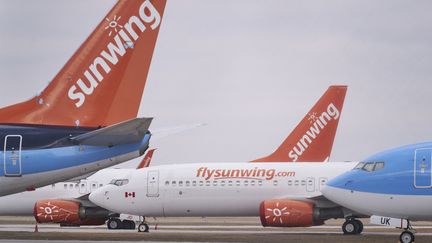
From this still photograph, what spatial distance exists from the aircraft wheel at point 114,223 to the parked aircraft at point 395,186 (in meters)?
18.1

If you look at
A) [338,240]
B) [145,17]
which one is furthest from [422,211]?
[145,17]

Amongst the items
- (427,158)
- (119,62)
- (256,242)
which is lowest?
(256,242)

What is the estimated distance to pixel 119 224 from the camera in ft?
162

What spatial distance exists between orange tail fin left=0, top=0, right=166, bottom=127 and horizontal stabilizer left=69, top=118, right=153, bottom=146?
76 centimetres

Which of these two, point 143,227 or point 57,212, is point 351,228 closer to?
point 143,227

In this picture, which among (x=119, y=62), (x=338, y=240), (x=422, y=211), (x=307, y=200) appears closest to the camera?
(x=119, y=62)

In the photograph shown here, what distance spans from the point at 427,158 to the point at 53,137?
1218cm

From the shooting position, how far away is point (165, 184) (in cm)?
4641

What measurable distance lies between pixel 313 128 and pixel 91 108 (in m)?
27.8

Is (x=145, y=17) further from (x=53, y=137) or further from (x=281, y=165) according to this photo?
(x=281, y=165)

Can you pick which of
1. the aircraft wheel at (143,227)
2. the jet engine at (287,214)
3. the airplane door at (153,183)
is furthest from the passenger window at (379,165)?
the airplane door at (153,183)

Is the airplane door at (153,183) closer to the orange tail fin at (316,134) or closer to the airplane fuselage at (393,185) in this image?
the orange tail fin at (316,134)

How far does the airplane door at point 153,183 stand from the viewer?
46.3 metres

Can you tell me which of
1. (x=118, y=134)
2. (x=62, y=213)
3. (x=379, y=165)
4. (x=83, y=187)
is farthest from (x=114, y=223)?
(x=118, y=134)
